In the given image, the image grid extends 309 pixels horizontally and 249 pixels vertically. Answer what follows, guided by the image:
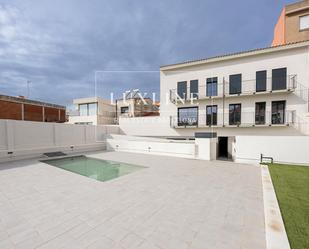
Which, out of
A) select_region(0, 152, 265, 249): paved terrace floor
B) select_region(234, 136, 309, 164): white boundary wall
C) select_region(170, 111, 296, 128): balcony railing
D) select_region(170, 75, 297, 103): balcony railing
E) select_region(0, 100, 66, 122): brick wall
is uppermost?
select_region(170, 75, 297, 103): balcony railing

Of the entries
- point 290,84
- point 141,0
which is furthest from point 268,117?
point 141,0

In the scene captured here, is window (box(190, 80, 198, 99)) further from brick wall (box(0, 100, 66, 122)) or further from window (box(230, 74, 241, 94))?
brick wall (box(0, 100, 66, 122))

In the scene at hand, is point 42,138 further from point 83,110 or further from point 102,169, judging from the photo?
point 83,110

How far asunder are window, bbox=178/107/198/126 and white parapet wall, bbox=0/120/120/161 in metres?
Answer: 7.82

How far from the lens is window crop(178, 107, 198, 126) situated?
14.7 m

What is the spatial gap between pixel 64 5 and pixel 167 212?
32.3 ft

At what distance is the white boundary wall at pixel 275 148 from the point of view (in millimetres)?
7684

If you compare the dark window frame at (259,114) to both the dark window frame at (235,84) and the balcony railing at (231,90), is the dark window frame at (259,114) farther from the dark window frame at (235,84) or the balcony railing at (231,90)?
the dark window frame at (235,84)

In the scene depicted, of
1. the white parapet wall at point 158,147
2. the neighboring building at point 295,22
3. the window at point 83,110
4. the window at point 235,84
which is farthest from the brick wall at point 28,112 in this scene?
the neighboring building at point 295,22

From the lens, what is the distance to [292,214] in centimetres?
311

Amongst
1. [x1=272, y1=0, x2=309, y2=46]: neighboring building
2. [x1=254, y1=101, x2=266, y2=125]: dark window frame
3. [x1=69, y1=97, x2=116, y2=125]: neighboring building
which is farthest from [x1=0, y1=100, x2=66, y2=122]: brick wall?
[x1=272, y1=0, x2=309, y2=46]: neighboring building

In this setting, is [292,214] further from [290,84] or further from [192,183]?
[290,84]

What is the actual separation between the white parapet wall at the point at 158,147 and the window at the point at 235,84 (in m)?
6.52

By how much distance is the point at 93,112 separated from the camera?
73.1 feet
